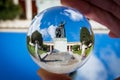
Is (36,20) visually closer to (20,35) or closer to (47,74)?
(47,74)

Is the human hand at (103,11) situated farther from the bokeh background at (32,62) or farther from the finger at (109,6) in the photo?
the bokeh background at (32,62)

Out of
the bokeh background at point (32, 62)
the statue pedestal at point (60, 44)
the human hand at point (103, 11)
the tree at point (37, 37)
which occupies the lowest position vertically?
the bokeh background at point (32, 62)

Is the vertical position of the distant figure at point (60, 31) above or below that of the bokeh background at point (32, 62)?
above

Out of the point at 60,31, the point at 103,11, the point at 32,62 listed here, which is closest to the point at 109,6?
the point at 103,11

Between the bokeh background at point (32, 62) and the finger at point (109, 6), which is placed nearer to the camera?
the finger at point (109, 6)

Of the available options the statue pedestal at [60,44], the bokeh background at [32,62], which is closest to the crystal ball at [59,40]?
the statue pedestal at [60,44]

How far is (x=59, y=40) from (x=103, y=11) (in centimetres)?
15

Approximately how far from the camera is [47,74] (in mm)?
521

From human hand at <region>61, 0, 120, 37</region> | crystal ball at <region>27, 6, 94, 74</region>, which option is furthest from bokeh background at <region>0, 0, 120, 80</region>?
crystal ball at <region>27, 6, 94, 74</region>

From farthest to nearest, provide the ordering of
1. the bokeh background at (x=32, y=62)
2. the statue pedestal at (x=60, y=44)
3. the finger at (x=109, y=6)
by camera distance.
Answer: the bokeh background at (x=32, y=62), the finger at (x=109, y=6), the statue pedestal at (x=60, y=44)

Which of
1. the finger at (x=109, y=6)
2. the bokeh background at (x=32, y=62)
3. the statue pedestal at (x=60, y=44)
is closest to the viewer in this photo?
the statue pedestal at (x=60, y=44)

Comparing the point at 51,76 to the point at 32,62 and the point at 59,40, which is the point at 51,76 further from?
the point at 32,62

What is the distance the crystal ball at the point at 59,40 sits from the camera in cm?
46

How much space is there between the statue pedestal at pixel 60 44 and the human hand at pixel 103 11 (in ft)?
0.26
